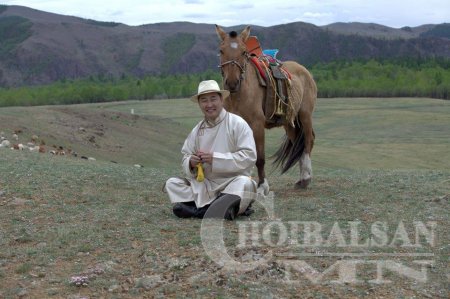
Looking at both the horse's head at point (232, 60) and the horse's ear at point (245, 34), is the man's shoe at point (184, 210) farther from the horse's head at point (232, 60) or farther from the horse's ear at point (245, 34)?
the horse's ear at point (245, 34)

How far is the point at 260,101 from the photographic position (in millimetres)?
8875

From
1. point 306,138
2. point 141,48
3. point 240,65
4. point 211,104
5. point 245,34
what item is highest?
point 245,34

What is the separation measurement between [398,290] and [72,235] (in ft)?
10.1

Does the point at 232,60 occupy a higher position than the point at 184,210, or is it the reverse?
the point at 232,60

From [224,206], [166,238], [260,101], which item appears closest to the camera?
[166,238]

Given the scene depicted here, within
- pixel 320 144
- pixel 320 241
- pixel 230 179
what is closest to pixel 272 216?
pixel 230 179

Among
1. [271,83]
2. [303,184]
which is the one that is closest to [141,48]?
[303,184]

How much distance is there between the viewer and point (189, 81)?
312 feet

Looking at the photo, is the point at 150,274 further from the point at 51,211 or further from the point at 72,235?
the point at 51,211

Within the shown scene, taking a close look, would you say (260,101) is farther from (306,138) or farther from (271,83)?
(306,138)

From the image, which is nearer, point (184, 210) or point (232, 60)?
point (184, 210)

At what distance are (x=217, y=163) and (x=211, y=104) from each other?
610 millimetres

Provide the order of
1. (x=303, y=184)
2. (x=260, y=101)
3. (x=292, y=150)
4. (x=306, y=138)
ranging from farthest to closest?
(x=292, y=150) → (x=306, y=138) → (x=303, y=184) → (x=260, y=101)

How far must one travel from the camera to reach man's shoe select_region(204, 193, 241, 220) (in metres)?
6.89
